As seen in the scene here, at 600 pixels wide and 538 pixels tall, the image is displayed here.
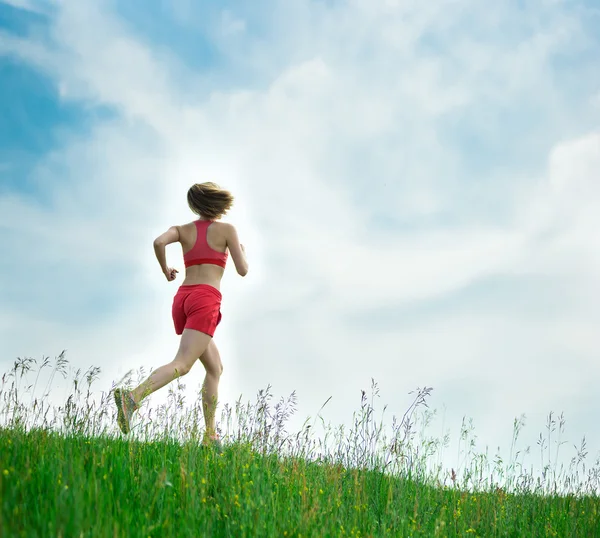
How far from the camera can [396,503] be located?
5.06 m

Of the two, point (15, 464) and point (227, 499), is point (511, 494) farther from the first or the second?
point (15, 464)

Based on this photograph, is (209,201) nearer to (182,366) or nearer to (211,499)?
(182,366)

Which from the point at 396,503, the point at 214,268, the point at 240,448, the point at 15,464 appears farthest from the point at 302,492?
the point at 214,268

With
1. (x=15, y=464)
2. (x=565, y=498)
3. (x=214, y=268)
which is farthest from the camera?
(x=565, y=498)

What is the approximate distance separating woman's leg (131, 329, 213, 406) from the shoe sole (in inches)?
4.6

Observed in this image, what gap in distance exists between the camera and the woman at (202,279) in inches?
234

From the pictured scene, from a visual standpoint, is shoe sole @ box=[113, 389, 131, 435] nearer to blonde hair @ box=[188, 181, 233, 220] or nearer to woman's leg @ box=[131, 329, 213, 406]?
woman's leg @ box=[131, 329, 213, 406]

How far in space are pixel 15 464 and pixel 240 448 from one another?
1.72 metres

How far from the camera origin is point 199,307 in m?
5.98

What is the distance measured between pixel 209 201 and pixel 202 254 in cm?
60

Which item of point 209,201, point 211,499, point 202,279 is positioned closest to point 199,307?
point 202,279

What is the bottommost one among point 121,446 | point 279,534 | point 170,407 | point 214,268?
point 279,534

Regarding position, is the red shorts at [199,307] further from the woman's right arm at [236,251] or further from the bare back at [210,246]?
the woman's right arm at [236,251]

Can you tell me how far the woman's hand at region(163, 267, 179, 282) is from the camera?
6406mm
